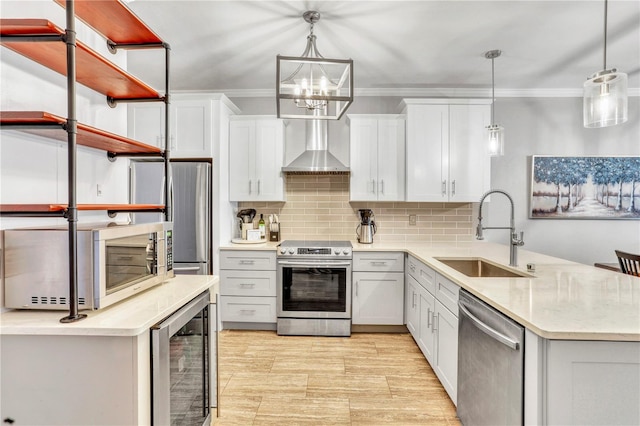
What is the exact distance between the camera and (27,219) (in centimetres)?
140

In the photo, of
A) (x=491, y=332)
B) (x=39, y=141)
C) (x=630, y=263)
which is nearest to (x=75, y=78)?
(x=39, y=141)

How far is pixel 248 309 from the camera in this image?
3.46 metres

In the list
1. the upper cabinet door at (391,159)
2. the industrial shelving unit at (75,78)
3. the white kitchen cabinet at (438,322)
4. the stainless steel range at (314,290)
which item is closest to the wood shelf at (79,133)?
the industrial shelving unit at (75,78)

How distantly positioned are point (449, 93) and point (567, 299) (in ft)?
9.80

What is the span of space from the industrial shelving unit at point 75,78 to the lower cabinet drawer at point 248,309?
1691 millimetres

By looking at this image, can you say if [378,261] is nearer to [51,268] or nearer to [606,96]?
[606,96]

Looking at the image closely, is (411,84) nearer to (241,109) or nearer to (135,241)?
(241,109)

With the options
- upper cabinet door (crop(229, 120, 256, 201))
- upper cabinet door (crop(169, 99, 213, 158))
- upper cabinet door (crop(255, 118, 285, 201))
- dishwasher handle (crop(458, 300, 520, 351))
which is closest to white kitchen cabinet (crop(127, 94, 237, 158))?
upper cabinet door (crop(169, 99, 213, 158))

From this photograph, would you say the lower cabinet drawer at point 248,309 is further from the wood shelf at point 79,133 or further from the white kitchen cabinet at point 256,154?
the wood shelf at point 79,133

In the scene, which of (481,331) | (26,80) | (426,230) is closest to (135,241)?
(26,80)

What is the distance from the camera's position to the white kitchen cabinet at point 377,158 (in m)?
3.67

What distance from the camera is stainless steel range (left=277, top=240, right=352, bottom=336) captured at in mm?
3367

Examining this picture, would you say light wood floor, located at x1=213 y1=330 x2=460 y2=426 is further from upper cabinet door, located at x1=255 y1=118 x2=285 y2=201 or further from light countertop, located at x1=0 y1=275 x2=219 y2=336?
upper cabinet door, located at x1=255 y1=118 x2=285 y2=201

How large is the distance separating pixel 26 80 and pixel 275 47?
1.92 metres
